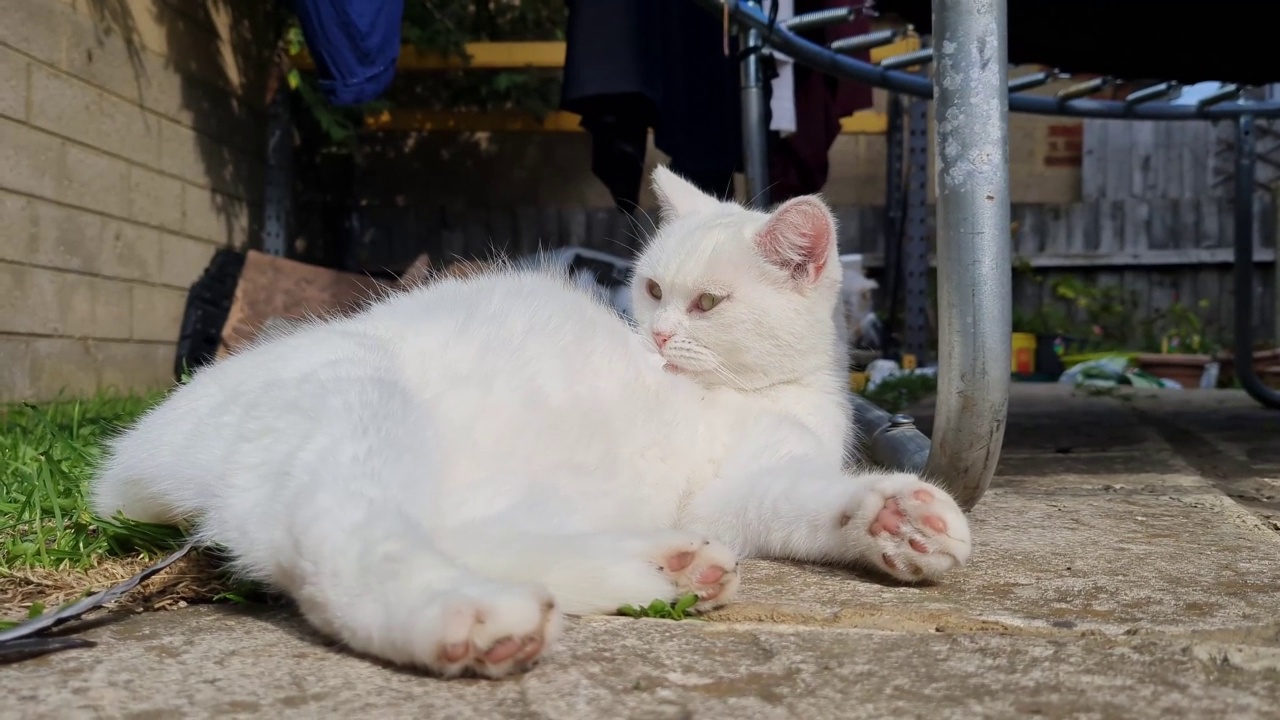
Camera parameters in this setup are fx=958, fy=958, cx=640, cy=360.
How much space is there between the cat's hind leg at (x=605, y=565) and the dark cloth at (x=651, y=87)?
260 cm

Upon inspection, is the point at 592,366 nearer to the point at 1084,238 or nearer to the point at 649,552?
the point at 649,552

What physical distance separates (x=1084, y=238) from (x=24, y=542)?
732 cm

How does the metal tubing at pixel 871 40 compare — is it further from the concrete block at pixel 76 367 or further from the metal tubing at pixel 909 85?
the concrete block at pixel 76 367

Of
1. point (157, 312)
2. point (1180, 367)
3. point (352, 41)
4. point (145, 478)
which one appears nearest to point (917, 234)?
point (1180, 367)

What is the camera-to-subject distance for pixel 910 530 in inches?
47.2

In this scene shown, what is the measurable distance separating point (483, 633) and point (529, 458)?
1.63 ft

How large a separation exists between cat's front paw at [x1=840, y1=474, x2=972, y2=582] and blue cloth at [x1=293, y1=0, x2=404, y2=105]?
3290 mm

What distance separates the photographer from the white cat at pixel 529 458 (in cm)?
91

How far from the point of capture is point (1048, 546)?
57.1 inches

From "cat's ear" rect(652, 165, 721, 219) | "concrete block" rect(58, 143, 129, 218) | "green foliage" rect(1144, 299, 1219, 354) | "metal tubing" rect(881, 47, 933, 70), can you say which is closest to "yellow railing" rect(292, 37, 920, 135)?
"concrete block" rect(58, 143, 129, 218)

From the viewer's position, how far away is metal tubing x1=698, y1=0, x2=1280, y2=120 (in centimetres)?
268

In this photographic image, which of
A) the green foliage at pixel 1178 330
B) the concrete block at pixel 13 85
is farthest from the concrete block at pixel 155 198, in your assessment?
the green foliage at pixel 1178 330

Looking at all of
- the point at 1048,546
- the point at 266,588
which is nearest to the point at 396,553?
the point at 266,588

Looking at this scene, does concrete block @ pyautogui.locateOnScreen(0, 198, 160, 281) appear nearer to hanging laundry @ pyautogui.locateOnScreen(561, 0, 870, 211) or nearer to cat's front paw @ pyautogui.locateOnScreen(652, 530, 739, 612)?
hanging laundry @ pyautogui.locateOnScreen(561, 0, 870, 211)
